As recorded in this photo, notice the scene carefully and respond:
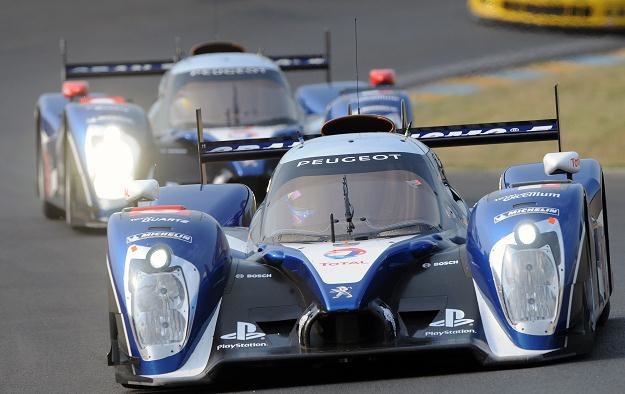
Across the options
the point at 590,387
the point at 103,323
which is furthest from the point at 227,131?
the point at 590,387

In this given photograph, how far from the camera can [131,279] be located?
8508mm

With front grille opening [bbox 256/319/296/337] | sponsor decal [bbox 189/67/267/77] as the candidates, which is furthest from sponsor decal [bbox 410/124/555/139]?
sponsor decal [bbox 189/67/267/77]

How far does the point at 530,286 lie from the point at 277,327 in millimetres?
1289

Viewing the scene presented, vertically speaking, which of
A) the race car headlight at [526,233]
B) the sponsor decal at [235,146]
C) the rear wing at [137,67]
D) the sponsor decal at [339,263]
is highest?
the rear wing at [137,67]

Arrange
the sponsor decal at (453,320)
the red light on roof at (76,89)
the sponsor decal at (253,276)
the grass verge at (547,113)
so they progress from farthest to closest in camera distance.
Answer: the grass verge at (547,113) < the red light on roof at (76,89) < the sponsor decal at (253,276) < the sponsor decal at (453,320)

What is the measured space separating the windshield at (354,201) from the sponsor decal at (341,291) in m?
1.05

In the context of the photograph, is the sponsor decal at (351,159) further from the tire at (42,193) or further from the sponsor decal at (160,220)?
the tire at (42,193)

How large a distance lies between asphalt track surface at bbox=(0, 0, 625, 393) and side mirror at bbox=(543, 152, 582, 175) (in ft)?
2.95

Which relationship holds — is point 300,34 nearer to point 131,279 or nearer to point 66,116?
point 66,116

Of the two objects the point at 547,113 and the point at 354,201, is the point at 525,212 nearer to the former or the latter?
the point at 354,201

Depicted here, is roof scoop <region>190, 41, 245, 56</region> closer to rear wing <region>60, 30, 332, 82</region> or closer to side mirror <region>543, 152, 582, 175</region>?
rear wing <region>60, 30, 332, 82</region>

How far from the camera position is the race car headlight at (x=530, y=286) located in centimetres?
819

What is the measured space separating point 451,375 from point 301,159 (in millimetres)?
2395

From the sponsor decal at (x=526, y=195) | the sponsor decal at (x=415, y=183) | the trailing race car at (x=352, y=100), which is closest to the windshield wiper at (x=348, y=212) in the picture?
the sponsor decal at (x=415, y=183)
